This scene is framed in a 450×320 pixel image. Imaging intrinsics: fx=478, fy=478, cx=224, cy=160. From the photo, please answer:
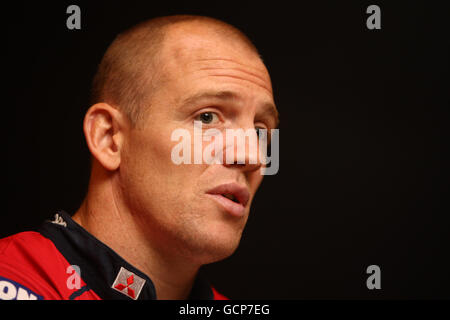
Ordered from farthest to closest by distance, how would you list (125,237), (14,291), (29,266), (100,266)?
(125,237) → (100,266) → (29,266) → (14,291)

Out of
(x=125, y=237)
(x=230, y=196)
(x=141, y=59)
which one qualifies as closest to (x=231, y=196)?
(x=230, y=196)

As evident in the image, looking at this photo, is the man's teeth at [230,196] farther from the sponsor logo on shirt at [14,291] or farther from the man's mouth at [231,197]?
the sponsor logo on shirt at [14,291]

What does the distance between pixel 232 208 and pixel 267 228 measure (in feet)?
3.58

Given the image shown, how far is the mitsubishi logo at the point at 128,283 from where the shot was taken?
168 centimetres

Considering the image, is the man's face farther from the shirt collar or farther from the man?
the shirt collar

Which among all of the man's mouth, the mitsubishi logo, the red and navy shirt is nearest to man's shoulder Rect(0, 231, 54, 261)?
the red and navy shirt

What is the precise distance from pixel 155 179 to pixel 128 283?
0.38m

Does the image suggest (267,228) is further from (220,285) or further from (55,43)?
(55,43)

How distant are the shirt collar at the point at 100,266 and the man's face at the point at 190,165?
0.49 feet

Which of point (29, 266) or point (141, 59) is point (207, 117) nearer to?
point (141, 59)

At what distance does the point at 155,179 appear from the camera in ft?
5.66

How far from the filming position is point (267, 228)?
2.79 meters
